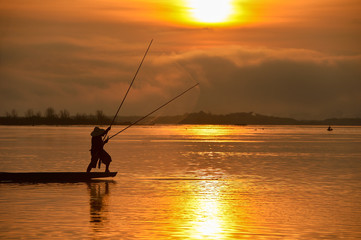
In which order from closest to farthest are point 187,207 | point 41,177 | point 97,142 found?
point 187,207, point 41,177, point 97,142

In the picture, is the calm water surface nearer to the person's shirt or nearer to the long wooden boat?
the long wooden boat

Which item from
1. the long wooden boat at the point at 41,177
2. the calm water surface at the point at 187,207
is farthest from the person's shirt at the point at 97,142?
the calm water surface at the point at 187,207

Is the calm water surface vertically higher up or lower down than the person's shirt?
lower down

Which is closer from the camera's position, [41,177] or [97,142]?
[41,177]

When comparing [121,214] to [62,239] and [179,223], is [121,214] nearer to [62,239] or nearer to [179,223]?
[179,223]

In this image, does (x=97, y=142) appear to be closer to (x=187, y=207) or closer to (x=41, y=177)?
(x=41, y=177)

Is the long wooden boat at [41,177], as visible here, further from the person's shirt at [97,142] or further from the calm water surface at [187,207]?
the person's shirt at [97,142]

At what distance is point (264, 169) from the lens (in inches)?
1337

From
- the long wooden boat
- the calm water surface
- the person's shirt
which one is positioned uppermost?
the person's shirt

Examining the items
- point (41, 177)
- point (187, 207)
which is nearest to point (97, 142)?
point (41, 177)

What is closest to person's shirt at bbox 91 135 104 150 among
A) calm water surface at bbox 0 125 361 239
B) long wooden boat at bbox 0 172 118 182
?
long wooden boat at bbox 0 172 118 182

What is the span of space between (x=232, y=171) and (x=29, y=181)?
11.7m

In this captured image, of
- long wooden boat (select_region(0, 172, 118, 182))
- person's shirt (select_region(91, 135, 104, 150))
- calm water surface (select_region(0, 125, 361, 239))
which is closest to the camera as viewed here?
calm water surface (select_region(0, 125, 361, 239))

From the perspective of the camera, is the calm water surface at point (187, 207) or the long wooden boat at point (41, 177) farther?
the long wooden boat at point (41, 177)
